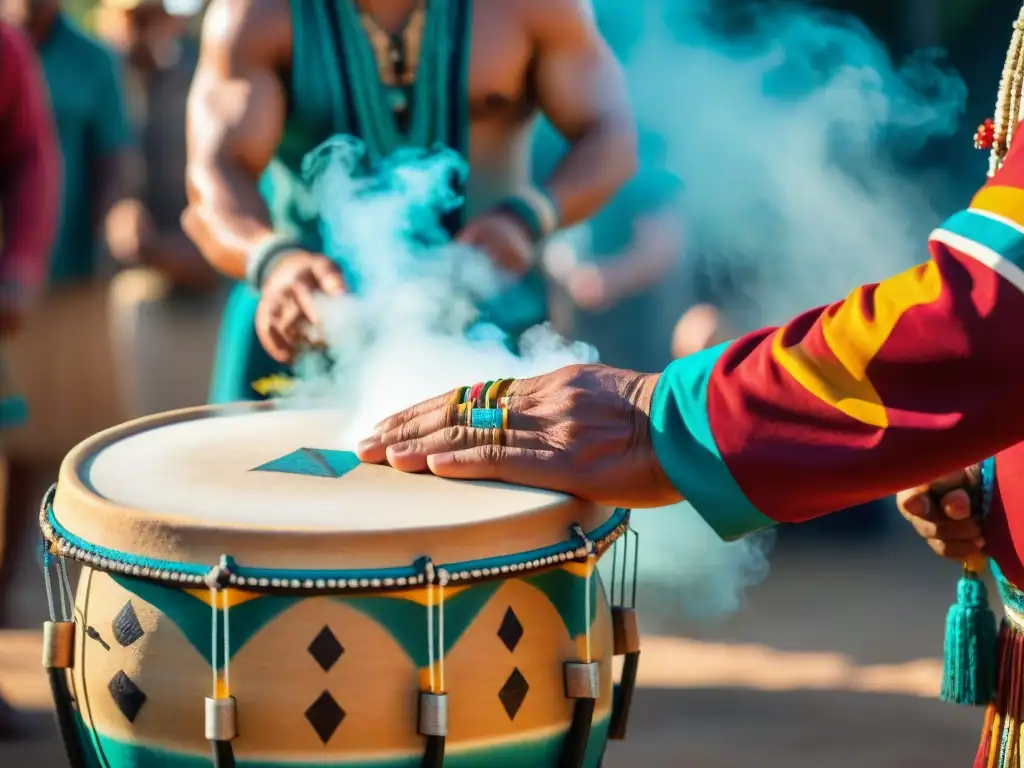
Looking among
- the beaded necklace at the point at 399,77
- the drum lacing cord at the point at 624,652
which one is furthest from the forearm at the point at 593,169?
the drum lacing cord at the point at 624,652

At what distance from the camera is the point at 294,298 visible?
7.96ft

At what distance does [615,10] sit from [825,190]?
0.94 m

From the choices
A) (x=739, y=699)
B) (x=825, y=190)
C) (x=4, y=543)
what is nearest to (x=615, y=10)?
(x=825, y=190)

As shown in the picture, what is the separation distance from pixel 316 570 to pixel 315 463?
334mm

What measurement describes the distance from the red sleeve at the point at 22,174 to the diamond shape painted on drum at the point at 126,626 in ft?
7.92

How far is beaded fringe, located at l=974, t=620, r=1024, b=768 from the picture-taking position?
185 centimetres

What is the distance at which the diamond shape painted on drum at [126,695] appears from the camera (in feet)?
5.23

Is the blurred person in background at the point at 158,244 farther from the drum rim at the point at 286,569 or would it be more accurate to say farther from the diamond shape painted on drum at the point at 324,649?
the diamond shape painted on drum at the point at 324,649

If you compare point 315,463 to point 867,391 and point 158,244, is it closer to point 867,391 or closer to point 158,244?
point 867,391

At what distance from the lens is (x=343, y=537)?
1505 mm

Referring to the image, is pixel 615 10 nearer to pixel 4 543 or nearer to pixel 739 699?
pixel 739 699

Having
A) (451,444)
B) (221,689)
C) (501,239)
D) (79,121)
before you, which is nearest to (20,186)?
(79,121)

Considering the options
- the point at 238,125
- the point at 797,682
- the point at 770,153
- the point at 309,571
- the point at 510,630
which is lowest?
the point at 797,682

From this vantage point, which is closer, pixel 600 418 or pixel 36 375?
pixel 600 418
